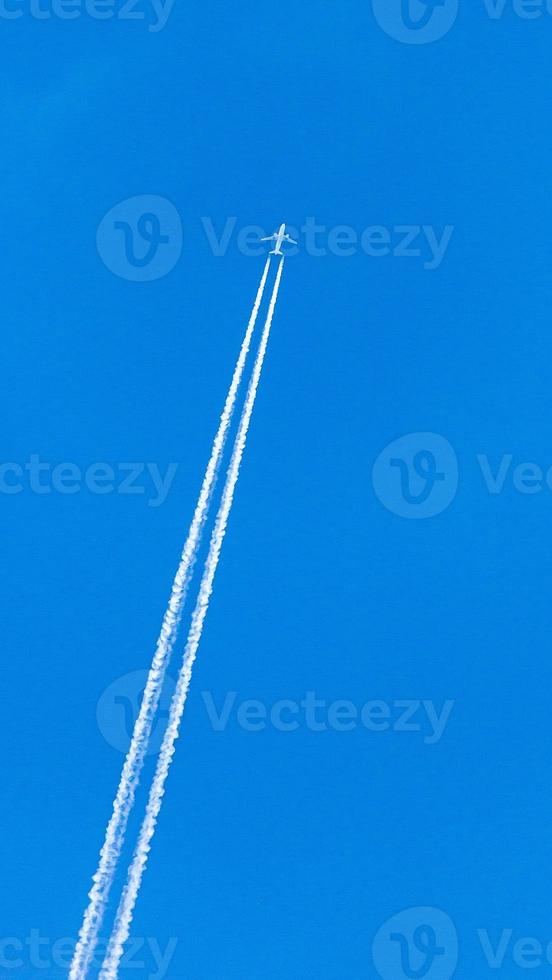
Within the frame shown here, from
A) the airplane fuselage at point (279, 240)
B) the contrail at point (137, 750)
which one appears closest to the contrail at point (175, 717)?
the contrail at point (137, 750)

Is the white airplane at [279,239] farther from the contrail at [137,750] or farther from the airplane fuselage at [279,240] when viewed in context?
the contrail at [137,750]

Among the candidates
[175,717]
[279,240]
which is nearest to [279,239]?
[279,240]

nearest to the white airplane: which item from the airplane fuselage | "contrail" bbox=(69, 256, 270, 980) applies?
the airplane fuselage

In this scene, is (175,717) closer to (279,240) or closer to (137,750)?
(137,750)

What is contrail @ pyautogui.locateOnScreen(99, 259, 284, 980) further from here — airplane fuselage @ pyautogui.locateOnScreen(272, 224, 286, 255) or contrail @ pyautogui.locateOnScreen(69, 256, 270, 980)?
airplane fuselage @ pyautogui.locateOnScreen(272, 224, 286, 255)

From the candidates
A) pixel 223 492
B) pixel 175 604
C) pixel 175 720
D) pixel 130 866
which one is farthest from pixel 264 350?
pixel 130 866
